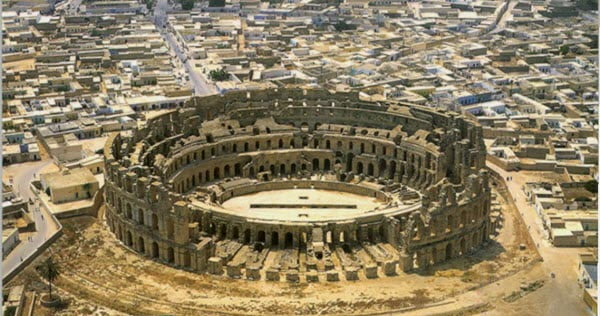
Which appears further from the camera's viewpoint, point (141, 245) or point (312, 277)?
point (141, 245)

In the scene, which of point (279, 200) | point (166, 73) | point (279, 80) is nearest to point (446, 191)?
point (279, 200)

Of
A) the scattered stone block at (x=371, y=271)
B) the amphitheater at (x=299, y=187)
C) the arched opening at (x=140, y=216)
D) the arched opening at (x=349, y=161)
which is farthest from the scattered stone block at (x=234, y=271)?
the arched opening at (x=349, y=161)

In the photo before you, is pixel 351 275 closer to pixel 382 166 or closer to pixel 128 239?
pixel 128 239

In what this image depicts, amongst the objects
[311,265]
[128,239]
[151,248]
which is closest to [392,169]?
[311,265]

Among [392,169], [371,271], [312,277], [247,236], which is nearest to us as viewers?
[312,277]

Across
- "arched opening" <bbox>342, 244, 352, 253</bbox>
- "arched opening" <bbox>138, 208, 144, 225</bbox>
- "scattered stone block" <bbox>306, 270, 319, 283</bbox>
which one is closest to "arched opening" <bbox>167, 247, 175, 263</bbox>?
"arched opening" <bbox>138, 208, 144, 225</bbox>

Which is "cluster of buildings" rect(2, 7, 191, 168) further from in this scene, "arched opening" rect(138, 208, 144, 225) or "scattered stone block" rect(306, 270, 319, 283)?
"scattered stone block" rect(306, 270, 319, 283)

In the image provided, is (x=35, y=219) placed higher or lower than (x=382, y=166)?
lower

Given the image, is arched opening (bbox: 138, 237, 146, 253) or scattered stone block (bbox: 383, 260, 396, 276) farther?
arched opening (bbox: 138, 237, 146, 253)
